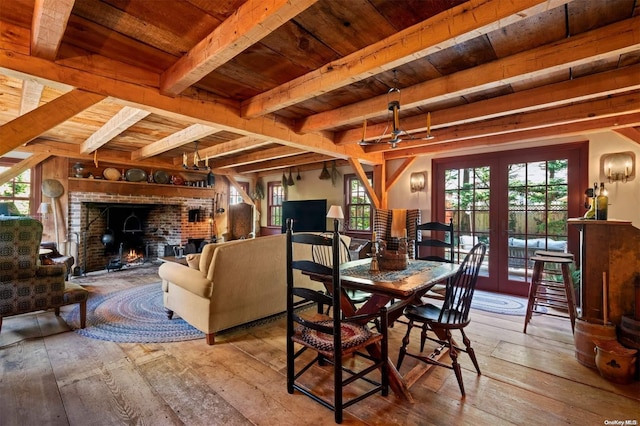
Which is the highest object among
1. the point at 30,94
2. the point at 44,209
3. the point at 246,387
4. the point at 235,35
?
the point at 30,94

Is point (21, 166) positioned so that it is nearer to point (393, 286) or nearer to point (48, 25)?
point (48, 25)

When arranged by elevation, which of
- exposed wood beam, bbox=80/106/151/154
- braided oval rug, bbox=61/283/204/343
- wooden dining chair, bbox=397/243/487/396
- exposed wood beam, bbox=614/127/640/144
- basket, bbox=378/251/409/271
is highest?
exposed wood beam, bbox=80/106/151/154

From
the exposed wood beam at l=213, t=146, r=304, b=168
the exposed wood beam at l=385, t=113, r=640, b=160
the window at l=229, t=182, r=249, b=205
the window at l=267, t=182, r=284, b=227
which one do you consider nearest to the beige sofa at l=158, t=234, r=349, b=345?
the exposed wood beam at l=213, t=146, r=304, b=168

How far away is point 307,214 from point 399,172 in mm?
2500

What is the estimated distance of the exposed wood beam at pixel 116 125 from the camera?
10.5ft

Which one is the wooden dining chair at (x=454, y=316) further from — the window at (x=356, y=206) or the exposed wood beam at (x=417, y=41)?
the window at (x=356, y=206)

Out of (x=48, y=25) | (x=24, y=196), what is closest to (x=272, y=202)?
(x=24, y=196)

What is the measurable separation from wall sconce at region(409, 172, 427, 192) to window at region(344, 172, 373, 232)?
1.06 metres

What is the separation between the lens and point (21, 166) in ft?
15.7

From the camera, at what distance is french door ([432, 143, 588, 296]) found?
12.6ft

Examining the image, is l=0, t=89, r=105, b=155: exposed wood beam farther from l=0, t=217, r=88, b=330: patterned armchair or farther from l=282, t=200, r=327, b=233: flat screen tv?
l=282, t=200, r=327, b=233: flat screen tv

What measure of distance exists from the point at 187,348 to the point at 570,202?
4.72 meters

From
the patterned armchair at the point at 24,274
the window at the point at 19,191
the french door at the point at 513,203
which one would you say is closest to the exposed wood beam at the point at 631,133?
the french door at the point at 513,203

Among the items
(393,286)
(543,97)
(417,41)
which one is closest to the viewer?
(417,41)
